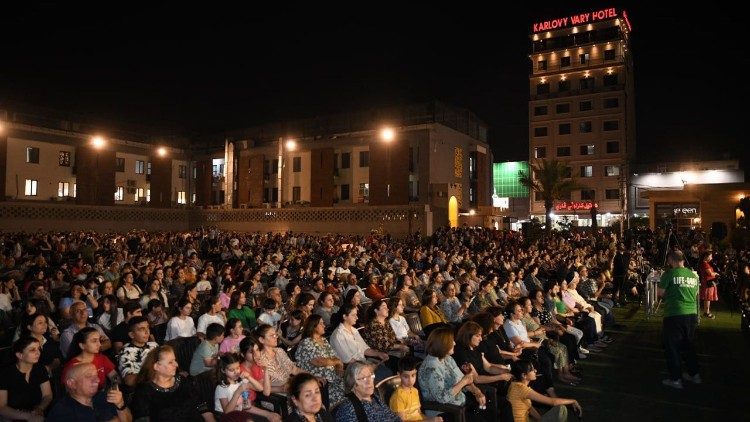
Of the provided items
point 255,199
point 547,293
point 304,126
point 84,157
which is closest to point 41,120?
point 84,157

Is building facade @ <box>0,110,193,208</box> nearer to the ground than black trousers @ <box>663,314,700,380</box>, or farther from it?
farther from it

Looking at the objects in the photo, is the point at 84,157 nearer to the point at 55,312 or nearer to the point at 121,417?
the point at 55,312

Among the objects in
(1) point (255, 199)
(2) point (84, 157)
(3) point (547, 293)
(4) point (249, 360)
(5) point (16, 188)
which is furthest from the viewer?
(1) point (255, 199)

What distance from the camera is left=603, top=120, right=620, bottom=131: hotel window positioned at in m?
54.8

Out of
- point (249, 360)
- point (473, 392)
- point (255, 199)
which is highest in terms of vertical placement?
point (255, 199)

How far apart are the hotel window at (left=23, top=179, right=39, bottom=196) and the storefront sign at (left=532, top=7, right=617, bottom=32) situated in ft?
162

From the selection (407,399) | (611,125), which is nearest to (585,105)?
(611,125)

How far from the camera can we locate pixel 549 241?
2588 cm

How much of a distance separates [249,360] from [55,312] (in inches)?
239

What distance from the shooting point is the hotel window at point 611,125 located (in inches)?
2159

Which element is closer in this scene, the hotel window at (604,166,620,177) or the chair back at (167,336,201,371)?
the chair back at (167,336,201,371)

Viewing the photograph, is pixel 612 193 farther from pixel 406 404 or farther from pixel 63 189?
pixel 406 404

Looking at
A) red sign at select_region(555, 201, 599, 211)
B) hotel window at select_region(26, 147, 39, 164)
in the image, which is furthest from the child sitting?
red sign at select_region(555, 201, 599, 211)

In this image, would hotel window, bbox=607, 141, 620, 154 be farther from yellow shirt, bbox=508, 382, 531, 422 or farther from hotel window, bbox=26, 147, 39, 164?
yellow shirt, bbox=508, 382, 531, 422
